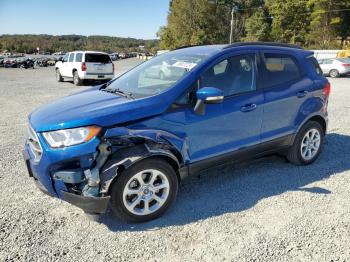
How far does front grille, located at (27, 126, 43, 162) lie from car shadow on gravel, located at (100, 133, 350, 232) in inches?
36.4

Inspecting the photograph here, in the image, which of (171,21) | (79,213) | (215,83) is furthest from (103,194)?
(171,21)

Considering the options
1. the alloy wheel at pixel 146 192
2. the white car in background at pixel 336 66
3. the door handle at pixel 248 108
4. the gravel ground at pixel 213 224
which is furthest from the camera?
the white car in background at pixel 336 66

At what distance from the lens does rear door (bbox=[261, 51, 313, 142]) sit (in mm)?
4289

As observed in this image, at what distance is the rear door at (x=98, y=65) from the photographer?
15.8 meters

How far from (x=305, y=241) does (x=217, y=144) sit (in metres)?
1.35

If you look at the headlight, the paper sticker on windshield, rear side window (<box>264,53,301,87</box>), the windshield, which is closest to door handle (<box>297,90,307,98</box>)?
rear side window (<box>264,53,301,87</box>)

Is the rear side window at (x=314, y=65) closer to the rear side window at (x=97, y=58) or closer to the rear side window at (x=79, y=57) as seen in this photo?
the rear side window at (x=97, y=58)

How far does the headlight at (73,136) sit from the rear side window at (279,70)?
232 cm

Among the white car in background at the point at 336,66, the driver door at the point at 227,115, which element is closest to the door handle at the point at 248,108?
the driver door at the point at 227,115

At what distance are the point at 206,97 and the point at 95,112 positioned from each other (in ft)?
3.72

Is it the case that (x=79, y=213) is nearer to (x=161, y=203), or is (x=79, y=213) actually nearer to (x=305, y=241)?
(x=161, y=203)

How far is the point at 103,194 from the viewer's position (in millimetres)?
3127

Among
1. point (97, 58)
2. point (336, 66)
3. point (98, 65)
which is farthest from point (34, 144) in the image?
point (336, 66)

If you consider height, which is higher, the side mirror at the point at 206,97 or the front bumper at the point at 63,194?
the side mirror at the point at 206,97
